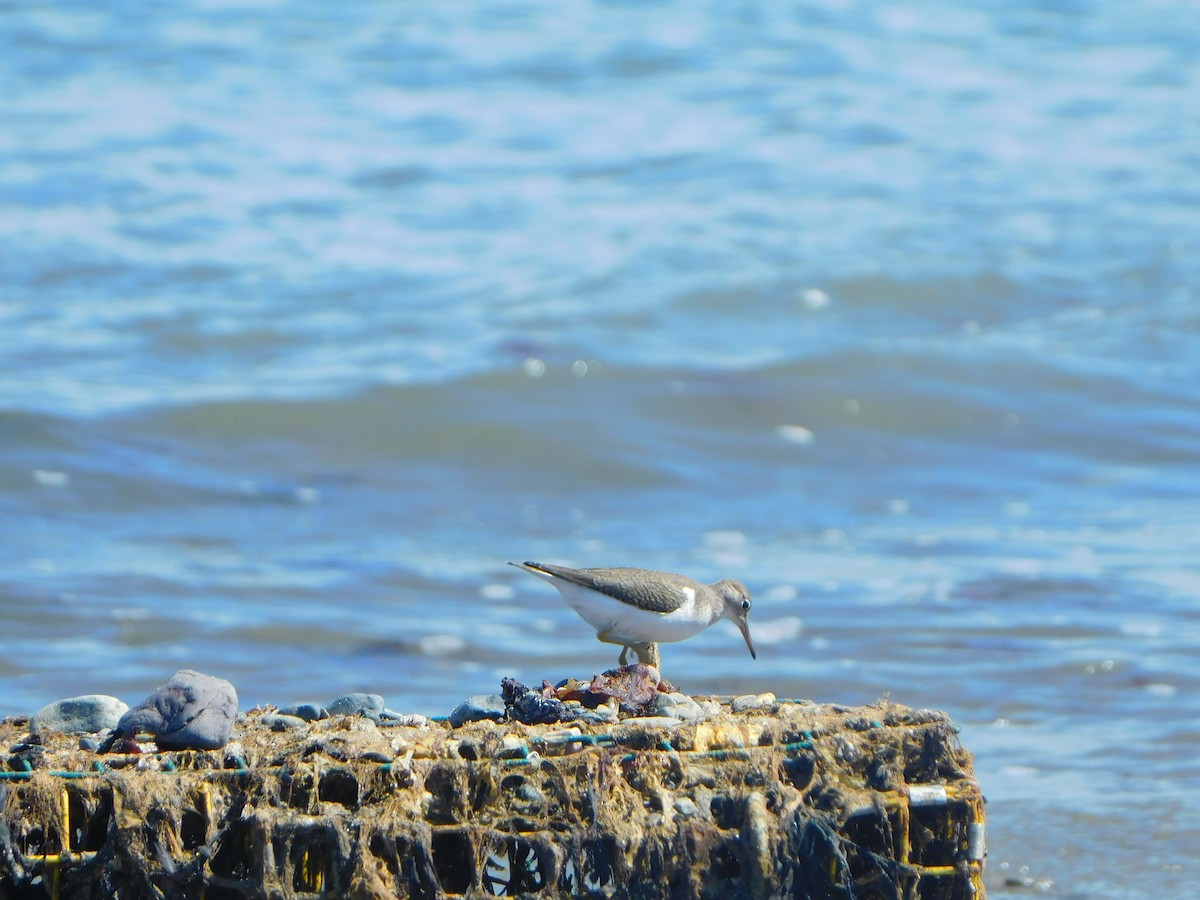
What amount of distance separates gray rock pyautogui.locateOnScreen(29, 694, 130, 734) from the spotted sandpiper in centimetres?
150

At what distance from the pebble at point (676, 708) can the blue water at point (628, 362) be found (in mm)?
2796

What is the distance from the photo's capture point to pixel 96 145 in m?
22.1

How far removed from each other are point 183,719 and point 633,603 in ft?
6.03

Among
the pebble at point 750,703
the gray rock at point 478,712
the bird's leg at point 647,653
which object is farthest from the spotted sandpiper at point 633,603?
the gray rock at point 478,712

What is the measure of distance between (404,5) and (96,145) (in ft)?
25.3

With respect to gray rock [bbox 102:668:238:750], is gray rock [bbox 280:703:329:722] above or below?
above

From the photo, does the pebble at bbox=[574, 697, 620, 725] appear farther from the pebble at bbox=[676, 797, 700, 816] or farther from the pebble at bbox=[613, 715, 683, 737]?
the pebble at bbox=[676, 797, 700, 816]

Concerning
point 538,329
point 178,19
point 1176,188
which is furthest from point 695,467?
point 178,19

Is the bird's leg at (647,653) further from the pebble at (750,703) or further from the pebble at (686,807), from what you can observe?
the pebble at (686,807)

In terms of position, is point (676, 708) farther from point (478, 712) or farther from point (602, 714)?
point (478, 712)

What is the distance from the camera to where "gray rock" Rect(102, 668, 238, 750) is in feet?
14.3

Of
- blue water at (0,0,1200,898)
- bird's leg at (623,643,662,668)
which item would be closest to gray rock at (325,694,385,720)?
bird's leg at (623,643,662,668)

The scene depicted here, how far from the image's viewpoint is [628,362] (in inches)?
664

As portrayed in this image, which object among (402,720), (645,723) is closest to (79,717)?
(402,720)
